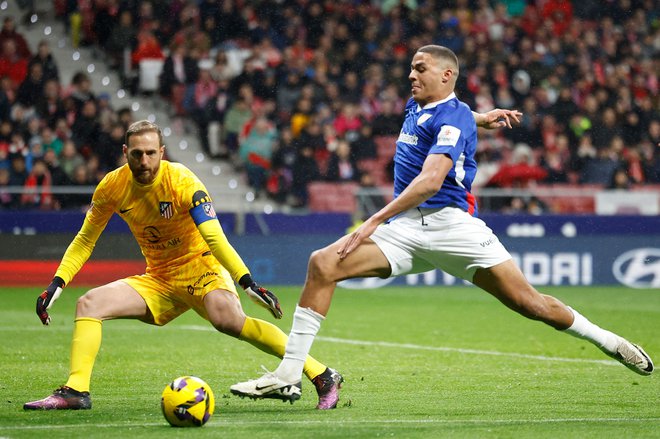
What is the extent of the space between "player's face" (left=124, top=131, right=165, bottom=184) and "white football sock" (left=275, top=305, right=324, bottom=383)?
1464 mm

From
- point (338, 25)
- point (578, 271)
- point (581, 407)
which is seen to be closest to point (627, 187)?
point (578, 271)

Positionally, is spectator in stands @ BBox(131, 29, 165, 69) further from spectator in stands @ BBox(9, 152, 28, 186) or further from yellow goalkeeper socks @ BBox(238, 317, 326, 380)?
yellow goalkeeper socks @ BBox(238, 317, 326, 380)

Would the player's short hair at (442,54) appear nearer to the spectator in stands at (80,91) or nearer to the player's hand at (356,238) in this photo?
the player's hand at (356,238)

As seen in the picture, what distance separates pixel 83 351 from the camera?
7.78 m

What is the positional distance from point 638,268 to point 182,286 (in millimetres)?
13655

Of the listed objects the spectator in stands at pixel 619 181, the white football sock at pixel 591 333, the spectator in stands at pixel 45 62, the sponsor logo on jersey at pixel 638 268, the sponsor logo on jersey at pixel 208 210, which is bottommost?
the sponsor logo on jersey at pixel 638 268

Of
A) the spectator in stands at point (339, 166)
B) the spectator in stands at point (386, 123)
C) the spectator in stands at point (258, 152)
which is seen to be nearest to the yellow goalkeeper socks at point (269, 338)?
the spectator in stands at point (339, 166)

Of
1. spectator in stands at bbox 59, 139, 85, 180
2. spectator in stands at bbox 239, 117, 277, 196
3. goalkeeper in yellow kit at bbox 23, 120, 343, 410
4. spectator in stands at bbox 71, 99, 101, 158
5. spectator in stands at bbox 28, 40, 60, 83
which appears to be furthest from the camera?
spectator in stands at bbox 239, 117, 277, 196

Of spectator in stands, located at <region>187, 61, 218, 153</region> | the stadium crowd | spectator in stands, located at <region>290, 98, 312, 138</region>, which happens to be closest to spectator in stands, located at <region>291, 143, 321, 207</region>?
the stadium crowd

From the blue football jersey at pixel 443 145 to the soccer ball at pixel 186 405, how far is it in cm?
192

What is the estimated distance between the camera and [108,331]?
13.6 meters

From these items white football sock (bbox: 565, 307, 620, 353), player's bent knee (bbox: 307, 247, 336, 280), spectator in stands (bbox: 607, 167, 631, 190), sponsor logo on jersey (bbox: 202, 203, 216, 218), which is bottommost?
spectator in stands (bbox: 607, 167, 631, 190)

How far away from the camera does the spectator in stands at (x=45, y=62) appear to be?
21.2 metres

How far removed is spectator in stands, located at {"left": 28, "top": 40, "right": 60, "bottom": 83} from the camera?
21.2 meters
